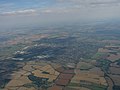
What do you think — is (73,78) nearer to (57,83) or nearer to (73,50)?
(57,83)

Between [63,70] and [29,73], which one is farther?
[63,70]

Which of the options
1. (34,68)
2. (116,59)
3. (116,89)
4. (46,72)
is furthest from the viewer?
(116,59)

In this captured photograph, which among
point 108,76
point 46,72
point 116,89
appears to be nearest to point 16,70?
point 46,72

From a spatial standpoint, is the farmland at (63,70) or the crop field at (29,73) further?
the crop field at (29,73)

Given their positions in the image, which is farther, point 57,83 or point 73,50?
point 73,50

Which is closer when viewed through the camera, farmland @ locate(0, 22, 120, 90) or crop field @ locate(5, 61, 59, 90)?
farmland @ locate(0, 22, 120, 90)

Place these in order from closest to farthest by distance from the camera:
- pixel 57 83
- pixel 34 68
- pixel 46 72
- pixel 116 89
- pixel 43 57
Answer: pixel 116 89 < pixel 57 83 < pixel 46 72 < pixel 34 68 < pixel 43 57

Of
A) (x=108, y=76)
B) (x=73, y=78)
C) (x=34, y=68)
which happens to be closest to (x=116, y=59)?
(x=108, y=76)

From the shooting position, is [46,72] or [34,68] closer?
[46,72]

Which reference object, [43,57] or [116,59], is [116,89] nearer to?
[116,59]
